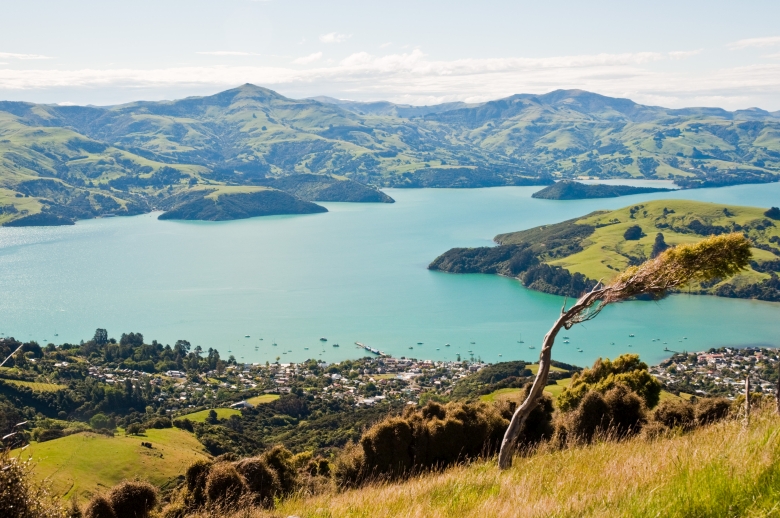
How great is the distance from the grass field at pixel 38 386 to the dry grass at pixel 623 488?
66820 millimetres

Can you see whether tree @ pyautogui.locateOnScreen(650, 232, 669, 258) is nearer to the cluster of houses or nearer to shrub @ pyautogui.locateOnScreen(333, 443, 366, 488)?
the cluster of houses

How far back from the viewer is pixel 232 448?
44.8 m

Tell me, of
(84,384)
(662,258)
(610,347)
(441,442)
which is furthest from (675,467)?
(610,347)

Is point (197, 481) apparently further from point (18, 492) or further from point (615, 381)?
point (615, 381)

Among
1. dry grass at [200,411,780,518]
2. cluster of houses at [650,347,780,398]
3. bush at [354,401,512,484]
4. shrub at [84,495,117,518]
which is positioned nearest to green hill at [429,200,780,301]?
cluster of houses at [650,347,780,398]

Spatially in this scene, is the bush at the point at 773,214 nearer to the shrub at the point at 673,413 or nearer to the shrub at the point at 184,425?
the shrub at the point at 184,425

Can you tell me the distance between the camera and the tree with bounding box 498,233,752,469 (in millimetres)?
8836

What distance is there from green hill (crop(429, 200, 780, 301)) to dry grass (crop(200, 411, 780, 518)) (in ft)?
333

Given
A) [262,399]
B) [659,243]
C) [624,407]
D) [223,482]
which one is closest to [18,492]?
[223,482]

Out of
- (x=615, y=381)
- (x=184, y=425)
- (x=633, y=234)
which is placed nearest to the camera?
(x=615, y=381)

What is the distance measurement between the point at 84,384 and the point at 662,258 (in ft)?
234

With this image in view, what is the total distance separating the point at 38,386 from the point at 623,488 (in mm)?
72410

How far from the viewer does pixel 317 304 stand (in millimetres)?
102125

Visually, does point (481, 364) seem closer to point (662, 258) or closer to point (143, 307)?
point (143, 307)
